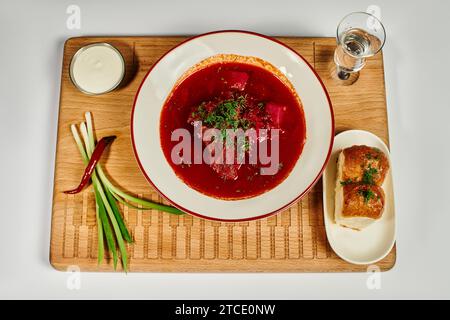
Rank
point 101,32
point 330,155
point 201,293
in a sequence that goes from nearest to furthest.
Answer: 1. point 330,155
2. point 201,293
3. point 101,32

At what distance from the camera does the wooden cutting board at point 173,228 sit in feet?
9.98

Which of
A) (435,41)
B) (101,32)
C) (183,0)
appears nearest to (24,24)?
(101,32)

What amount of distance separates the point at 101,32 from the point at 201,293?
2.02m

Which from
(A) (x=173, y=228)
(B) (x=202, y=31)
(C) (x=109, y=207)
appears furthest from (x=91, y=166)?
(B) (x=202, y=31)

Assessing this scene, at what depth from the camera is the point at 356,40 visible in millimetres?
3287

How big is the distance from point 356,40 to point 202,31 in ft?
3.72

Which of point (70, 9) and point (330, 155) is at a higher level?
point (70, 9)

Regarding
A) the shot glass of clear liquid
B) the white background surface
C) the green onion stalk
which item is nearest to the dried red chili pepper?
the green onion stalk

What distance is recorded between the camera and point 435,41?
3.61 m

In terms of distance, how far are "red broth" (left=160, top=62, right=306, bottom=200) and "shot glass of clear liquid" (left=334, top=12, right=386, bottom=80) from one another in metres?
0.46

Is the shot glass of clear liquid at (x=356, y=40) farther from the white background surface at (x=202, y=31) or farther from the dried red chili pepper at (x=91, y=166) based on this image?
the dried red chili pepper at (x=91, y=166)

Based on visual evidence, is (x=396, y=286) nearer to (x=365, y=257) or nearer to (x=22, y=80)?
(x=365, y=257)

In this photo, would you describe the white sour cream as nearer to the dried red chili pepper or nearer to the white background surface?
the white background surface

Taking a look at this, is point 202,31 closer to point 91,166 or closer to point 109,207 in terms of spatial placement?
point 91,166
